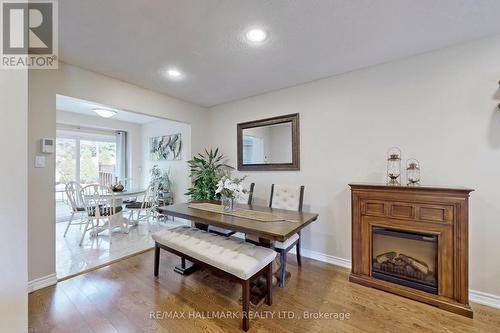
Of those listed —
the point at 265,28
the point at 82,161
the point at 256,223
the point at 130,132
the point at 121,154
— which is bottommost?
the point at 256,223

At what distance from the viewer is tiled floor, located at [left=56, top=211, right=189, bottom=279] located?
2.54m

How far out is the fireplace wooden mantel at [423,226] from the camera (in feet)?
5.76

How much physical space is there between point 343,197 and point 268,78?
1.89m

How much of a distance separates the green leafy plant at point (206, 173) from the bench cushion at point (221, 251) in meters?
1.21

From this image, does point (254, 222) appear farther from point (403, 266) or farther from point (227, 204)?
point (403, 266)

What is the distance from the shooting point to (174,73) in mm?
2639

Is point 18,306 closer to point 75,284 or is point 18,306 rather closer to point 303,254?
point 75,284

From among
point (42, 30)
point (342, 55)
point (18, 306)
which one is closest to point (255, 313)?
point (18, 306)

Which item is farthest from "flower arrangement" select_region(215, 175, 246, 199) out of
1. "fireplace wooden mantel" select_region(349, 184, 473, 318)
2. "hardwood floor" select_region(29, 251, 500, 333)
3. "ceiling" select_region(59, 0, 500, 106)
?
"ceiling" select_region(59, 0, 500, 106)

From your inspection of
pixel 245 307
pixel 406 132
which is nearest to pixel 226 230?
pixel 245 307

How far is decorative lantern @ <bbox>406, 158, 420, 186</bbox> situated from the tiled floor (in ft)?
11.8

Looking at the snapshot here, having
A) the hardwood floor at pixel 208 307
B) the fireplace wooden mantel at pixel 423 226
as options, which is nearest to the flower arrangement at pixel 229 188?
the hardwood floor at pixel 208 307

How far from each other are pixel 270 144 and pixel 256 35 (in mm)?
1671

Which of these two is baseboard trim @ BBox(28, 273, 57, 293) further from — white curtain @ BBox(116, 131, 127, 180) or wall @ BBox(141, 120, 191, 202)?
white curtain @ BBox(116, 131, 127, 180)
